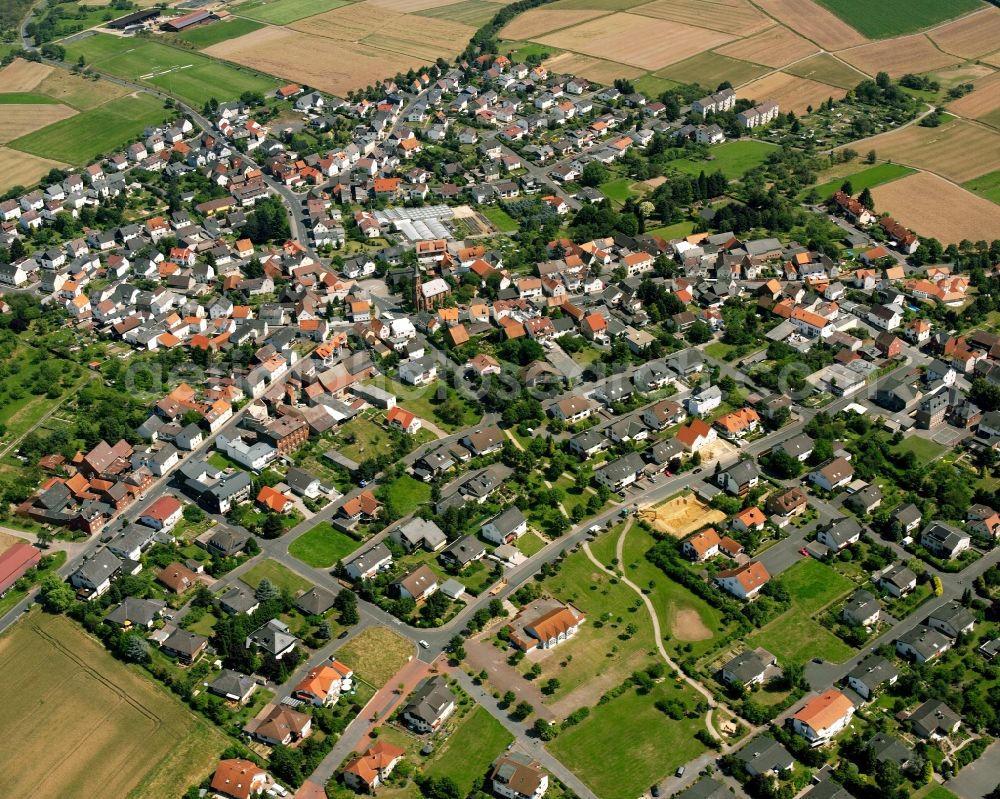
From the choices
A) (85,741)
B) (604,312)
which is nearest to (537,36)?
(604,312)

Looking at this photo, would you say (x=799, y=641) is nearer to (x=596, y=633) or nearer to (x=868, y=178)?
(x=596, y=633)

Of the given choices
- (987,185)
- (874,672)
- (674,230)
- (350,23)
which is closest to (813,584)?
(874,672)

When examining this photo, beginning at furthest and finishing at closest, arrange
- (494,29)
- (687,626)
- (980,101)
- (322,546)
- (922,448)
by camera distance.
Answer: (494,29) < (980,101) < (922,448) < (322,546) < (687,626)

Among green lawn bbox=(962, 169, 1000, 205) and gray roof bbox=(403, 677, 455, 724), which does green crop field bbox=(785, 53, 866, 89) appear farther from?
gray roof bbox=(403, 677, 455, 724)

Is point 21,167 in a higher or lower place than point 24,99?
lower

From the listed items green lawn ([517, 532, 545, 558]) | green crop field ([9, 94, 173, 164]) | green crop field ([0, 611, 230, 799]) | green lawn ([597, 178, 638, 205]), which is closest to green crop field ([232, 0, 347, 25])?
green crop field ([9, 94, 173, 164])

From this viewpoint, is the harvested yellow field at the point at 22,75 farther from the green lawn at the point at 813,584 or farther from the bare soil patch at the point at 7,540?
the green lawn at the point at 813,584

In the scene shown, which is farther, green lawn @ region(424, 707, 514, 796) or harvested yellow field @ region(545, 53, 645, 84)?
harvested yellow field @ region(545, 53, 645, 84)
